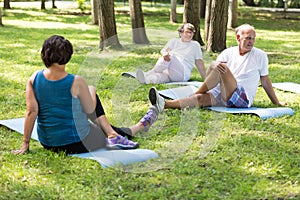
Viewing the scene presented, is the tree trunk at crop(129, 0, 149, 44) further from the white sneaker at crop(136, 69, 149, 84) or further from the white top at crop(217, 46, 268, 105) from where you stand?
the white top at crop(217, 46, 268, 105)

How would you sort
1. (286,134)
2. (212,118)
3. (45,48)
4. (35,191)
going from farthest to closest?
(212,118), (286,134), (45,48), (35,191)

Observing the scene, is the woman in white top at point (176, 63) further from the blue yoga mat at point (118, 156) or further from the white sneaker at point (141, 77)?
the blue yoga mat at point (118, 156)

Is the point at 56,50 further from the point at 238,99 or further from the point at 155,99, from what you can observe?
the point at 238,99

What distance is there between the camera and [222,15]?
9727 millimetres

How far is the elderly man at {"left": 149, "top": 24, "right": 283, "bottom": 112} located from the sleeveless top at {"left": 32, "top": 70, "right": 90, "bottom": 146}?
158 cm

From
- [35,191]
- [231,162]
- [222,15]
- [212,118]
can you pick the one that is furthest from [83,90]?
[222,15]

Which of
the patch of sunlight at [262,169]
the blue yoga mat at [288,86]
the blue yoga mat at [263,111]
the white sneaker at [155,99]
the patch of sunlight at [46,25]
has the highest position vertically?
the white sneaker at [155,99]

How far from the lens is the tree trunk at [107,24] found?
1025cm

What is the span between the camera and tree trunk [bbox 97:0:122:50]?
1025cm

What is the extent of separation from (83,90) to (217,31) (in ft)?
20.5

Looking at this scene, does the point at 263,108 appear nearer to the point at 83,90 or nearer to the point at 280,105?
the point at 280,105

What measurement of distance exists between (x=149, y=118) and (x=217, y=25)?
17.5 feet

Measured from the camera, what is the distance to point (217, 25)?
9.81 meters

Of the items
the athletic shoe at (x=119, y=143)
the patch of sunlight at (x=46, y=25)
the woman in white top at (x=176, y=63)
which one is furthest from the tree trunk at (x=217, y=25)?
the patch of sunlight at (x=46, y=25)
